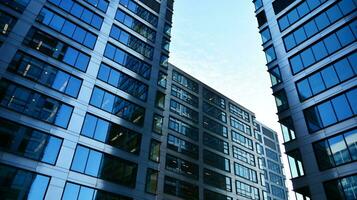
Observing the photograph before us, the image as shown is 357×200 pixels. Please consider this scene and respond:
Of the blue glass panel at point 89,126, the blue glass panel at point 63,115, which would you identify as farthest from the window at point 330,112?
the blue glass panel at point 63,115

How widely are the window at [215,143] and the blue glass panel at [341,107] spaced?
99.8ft

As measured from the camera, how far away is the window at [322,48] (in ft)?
99.5

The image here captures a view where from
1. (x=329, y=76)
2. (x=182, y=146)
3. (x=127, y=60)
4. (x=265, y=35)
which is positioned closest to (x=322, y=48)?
(x=329, y=76)

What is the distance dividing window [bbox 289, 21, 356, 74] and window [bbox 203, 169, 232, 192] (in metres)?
25.9

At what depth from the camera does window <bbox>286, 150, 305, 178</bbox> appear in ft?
94.3

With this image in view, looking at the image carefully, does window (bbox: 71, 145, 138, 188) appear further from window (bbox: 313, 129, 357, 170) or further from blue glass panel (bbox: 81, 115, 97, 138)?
window (bbox: 313, 129, 357, 170)

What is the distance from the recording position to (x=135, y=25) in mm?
42031

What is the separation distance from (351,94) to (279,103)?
7851mm

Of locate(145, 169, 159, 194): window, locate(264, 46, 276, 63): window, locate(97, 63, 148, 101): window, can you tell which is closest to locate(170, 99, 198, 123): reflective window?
locate(97, 63, 148, 101): window

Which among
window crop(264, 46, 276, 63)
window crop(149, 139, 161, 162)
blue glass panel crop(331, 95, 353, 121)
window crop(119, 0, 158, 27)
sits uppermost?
window crop(119, 0, 158, 27)

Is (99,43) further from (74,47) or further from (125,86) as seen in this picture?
(125,86)

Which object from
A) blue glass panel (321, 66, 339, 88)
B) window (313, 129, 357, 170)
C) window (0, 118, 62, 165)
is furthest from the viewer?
blue glass panel (321, 66, 339, 88)

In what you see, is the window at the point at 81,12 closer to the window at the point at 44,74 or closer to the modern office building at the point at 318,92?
the window at the point at 44,74

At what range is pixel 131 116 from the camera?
1359 inches
